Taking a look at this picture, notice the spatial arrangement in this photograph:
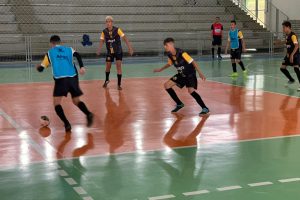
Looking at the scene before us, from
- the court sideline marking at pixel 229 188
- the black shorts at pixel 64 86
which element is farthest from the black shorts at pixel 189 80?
the court sideline marking at pixel 229 188

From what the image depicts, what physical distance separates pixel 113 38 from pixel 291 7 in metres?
19.7

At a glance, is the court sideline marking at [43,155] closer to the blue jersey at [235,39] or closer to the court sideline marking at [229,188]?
the court sideline marking at [229,188]

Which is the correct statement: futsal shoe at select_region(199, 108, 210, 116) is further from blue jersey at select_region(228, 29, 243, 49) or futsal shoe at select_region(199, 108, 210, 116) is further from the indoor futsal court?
blue jersey at select_region(228, 29, 243, 49)

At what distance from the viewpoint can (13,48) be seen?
2411cm

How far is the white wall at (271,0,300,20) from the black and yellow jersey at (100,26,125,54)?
63.7 ft

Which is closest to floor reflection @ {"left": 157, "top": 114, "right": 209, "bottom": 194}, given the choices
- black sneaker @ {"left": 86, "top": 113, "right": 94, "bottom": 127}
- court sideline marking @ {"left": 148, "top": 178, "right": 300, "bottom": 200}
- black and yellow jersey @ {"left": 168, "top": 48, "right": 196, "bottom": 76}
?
court sideline marking @ {"left": 148, "top": 178, "right": 300, "bottom": 200}

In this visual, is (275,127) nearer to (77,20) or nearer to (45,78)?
(45,78)

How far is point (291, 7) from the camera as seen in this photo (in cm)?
3062

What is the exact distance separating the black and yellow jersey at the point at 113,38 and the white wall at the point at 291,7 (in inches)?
764

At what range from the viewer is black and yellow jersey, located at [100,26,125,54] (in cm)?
1393

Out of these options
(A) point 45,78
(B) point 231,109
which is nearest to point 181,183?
(B) point 231,109

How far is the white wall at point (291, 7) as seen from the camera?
30391 millimetres

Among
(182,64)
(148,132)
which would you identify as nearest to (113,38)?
(182,64)

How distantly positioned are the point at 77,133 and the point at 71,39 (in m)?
17.4
